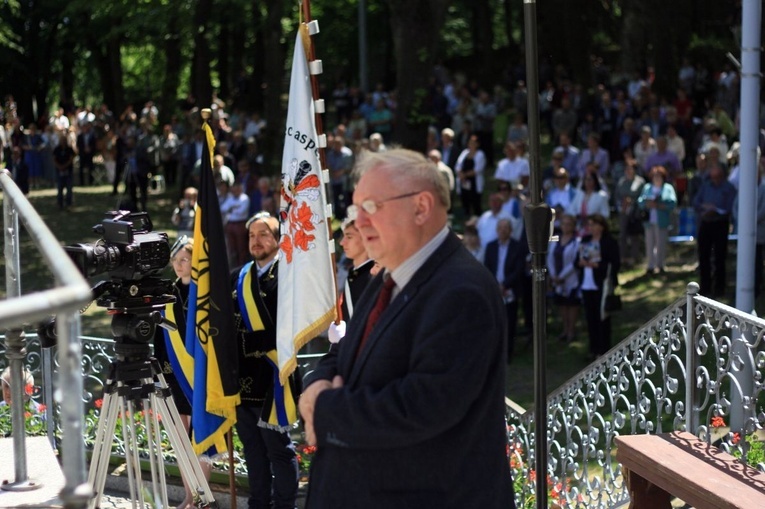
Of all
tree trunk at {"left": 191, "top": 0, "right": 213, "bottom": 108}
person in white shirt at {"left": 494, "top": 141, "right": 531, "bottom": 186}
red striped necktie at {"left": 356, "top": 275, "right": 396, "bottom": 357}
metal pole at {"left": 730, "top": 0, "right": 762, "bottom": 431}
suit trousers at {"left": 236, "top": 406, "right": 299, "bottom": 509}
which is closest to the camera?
red striped necktie at {"left": 356, "top": 275, "right": 396, "bottom": 357}

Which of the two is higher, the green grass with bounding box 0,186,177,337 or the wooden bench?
the wooden bench

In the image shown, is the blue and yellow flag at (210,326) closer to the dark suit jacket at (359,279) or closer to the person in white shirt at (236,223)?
the dark suit jacket at (359,279)

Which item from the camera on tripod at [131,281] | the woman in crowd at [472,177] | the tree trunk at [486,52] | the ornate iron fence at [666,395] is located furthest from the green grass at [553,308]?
the tree trunk at [486,52]

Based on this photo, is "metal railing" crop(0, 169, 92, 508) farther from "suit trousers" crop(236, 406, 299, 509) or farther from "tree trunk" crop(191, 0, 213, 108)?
"tree trunk" crop(191, 0, 213, 108)

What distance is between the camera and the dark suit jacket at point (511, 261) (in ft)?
44.2

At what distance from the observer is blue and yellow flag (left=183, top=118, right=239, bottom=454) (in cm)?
668

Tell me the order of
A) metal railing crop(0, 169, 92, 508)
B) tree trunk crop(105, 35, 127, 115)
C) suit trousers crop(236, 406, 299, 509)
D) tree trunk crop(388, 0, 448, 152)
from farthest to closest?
tree trunk crop(105, 35, 127, 115) → tree trunk crop(388, 0, 448, 152) → suit trousers crop(236, 406, 299, 509) → metal railing crop(0, 169, 92, 508)

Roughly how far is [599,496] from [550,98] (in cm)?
2267

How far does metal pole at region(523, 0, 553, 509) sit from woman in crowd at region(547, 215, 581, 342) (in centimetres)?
821

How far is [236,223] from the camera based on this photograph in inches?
714

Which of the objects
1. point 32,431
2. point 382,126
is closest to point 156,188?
point 382,126

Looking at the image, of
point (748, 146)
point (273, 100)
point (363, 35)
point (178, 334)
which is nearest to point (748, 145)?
point (748, 146)

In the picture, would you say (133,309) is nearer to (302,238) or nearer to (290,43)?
(302,238)

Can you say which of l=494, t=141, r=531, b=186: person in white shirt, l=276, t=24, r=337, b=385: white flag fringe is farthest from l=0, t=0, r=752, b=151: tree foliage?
l=276, t=24, r=337, b=385: white flag fringe
